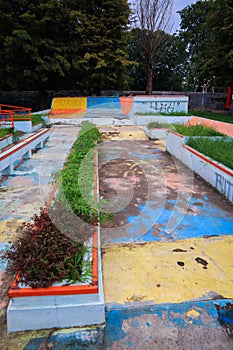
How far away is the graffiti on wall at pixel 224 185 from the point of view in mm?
4449

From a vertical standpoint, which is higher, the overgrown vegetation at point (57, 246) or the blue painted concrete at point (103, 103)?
the blue painted concrete at point (103, 103)

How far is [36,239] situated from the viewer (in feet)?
7.59

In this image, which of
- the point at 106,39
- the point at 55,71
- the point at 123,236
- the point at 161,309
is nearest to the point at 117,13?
the point at 106,39

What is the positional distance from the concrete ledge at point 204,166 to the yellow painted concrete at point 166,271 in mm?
1546

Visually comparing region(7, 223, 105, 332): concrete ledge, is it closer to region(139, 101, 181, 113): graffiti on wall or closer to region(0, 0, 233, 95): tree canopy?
region(139, 101, 181, 113): graffiti on wall

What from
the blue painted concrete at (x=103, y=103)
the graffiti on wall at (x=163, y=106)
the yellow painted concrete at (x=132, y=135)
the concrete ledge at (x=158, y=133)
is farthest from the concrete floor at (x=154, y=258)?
the blue painted concrete at (x=103, y=103)

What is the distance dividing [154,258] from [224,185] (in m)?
2.44

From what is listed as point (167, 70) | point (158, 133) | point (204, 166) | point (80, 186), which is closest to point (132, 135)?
point (158, 133)

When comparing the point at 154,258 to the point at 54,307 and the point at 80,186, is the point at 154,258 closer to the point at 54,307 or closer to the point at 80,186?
the point at 54,307

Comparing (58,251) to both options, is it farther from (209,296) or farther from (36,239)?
(209,296)

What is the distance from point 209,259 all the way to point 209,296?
0.59 metres

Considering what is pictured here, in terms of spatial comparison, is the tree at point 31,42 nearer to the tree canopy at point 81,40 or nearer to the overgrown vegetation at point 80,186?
the tree canopy at point 81,40

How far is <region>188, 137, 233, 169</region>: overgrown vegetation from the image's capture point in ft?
16.8

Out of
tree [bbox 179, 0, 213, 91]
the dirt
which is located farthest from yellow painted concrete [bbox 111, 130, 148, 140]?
tree [bbox 179, 0, 213, 91]
